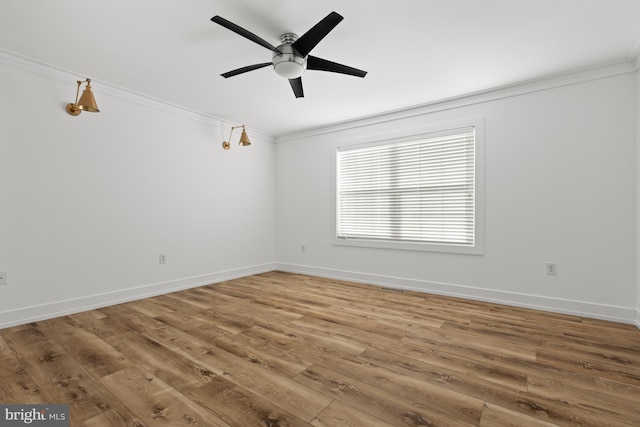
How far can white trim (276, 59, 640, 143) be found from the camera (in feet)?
9.18

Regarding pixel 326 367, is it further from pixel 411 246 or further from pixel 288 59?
pixel 411 246

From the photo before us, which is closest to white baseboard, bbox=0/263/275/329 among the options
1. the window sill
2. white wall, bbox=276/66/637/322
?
the window sill

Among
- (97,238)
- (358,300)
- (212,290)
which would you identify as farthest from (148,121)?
(358,300)

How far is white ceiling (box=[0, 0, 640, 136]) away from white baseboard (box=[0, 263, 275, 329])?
230 centimetres

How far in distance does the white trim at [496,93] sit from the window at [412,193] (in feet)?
1.03

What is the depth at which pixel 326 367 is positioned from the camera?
1922 millimetres

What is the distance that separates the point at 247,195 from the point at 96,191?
82.2 inches

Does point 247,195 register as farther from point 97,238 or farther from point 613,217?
point 613,217

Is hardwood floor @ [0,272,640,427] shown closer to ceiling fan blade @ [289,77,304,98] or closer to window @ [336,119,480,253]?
window @ [336,119,480,253]

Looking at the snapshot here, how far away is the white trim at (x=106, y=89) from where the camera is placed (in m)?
2.66

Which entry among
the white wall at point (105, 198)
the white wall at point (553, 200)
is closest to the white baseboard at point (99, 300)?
the white wall at point (105, 198)

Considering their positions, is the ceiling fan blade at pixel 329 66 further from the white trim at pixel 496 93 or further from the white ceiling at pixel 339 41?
the white trim at pixel 496 93

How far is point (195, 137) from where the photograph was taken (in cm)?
413

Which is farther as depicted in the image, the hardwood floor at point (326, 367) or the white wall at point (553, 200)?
the white wall at point (553, 200)
